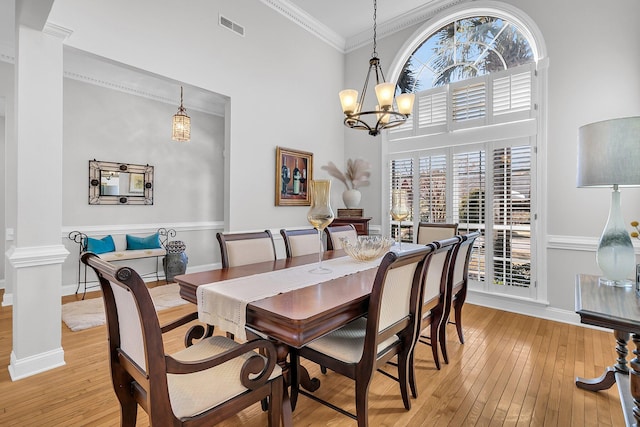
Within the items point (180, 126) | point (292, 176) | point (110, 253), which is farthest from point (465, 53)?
point (110, 253)

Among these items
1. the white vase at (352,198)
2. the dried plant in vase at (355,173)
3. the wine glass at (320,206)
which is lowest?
the wine glass at (320,206)

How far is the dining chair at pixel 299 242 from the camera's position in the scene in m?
2.68

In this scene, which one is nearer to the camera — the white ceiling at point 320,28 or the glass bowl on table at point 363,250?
the glass bowl on table at point 363,250

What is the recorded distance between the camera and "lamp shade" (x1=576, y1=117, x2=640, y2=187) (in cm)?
156

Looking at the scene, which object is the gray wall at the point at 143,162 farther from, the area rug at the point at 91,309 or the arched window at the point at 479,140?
the arched window at the point at 479,140

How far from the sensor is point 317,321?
4.29 ft

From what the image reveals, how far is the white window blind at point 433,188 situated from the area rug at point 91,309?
11.1ft

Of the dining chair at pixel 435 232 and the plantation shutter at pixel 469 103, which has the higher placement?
the plantation shutter at pixel 469 103

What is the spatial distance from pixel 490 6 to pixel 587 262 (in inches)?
121

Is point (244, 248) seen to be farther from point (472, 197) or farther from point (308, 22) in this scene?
point (308, 22)

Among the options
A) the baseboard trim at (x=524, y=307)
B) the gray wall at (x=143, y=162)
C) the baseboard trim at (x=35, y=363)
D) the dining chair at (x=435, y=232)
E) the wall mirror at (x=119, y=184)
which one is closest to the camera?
the baseboard trim at (x=35, y=363)

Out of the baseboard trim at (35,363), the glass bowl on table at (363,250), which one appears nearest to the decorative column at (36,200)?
the baseboard trim at (35,363)

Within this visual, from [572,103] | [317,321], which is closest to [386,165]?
[572,103]

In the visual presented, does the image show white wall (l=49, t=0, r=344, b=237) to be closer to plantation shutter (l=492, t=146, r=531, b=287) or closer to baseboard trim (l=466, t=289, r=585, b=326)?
plantation shutter (l=492, t=146, r=531, b=287)
